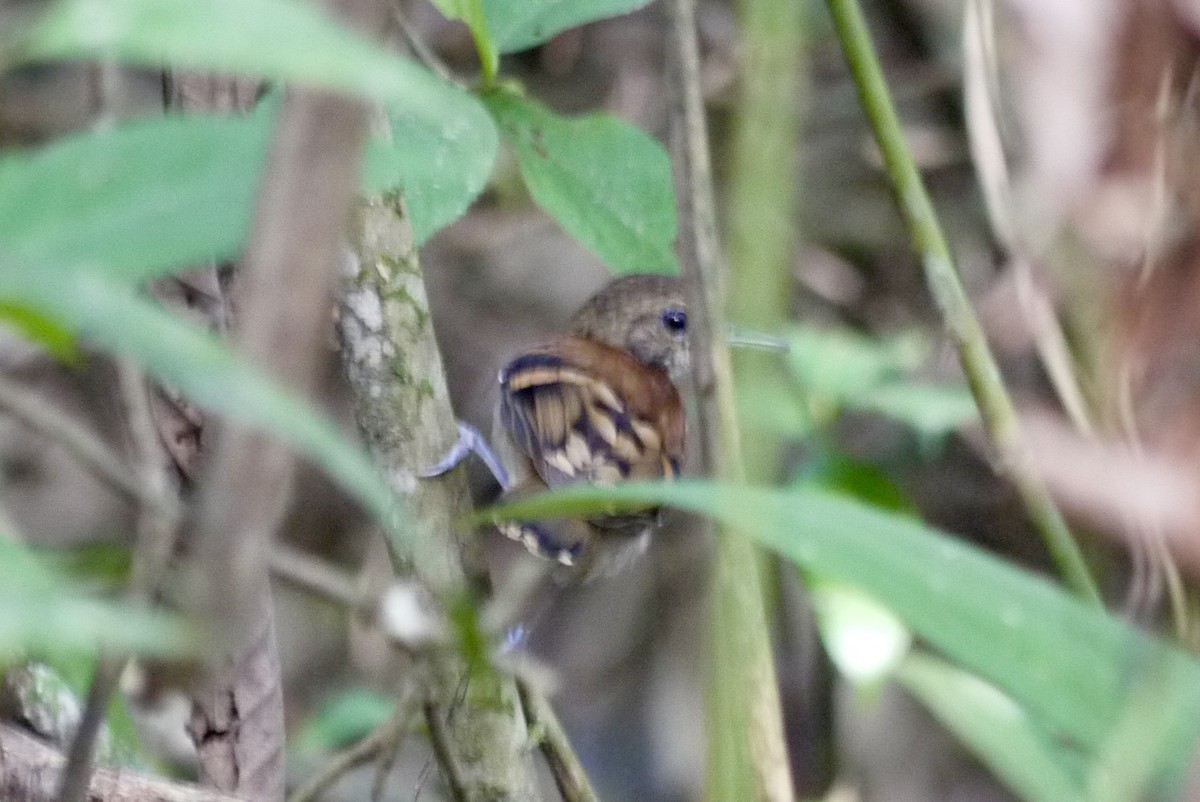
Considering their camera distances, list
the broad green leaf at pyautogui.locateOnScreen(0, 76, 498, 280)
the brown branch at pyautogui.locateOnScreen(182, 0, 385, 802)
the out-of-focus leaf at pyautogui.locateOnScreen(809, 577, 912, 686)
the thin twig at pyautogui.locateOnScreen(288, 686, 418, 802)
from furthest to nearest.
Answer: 1. the out-of-focus leaf at pyautogui.locateOnScreen(809, 577, 912, 686)
2. the thin twig at pyautogui.locateOnScreen(288, 686, 418, 802)
3. the broad green leaf at pyautogui.locateOnScreen(0, 76, 498, 280)
4. the brown branch at pyautogui.locateOnScreen(182, 0, 385, 802)

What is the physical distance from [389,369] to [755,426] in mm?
714

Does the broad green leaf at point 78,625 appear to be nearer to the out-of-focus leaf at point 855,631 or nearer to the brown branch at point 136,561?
the brown branch at point 136,561

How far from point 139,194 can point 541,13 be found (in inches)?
47.4

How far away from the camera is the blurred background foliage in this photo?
1.96ft

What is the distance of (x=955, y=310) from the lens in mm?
1708

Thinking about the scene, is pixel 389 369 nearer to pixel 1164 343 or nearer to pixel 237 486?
pixel 1164 343

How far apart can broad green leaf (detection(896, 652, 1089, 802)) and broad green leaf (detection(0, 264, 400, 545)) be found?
0.35 m

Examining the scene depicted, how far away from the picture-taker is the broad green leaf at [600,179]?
172 cm

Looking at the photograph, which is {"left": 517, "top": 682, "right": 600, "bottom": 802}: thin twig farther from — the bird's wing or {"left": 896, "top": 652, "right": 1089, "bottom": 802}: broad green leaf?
the bird's wing

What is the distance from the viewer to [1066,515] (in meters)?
2.38

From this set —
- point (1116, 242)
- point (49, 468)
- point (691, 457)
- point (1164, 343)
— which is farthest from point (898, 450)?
point (1164, 343)

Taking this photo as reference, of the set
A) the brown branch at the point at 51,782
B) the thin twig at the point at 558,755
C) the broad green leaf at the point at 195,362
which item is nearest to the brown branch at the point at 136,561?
the broad green leaf at the point at 195,362

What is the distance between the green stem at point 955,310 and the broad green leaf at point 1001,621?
91 cm

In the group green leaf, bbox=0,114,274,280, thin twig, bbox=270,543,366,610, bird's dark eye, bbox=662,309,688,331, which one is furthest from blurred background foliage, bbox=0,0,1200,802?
bird's dark eye, bbox=662,309,688,331
